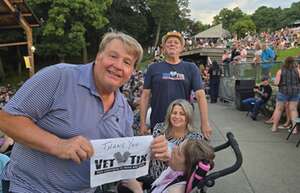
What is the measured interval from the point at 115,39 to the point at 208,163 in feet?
4.06

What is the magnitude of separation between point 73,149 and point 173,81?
3.21 metres

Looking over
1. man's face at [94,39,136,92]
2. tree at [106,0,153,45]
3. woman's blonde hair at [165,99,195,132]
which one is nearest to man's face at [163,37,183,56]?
woman's blonde hair at [165,99,195,132]

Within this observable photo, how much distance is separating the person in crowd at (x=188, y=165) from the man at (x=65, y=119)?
2.20 feet

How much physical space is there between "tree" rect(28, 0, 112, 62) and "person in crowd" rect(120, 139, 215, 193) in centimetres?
4953

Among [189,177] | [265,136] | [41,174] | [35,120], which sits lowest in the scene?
[265,136]

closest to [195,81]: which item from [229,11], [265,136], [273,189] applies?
[273,189]

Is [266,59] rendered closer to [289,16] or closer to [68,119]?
[68,119]

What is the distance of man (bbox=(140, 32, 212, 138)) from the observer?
5449 millimetres

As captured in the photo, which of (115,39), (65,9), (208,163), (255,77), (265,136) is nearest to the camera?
(115,39)

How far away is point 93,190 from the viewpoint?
2.85m

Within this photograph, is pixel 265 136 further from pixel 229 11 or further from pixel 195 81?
pixel 229 11

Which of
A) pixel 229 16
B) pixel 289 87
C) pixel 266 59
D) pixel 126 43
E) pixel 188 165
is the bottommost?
pixel 289 87

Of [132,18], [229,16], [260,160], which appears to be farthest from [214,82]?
[229,16]

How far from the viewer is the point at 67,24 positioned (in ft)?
179
